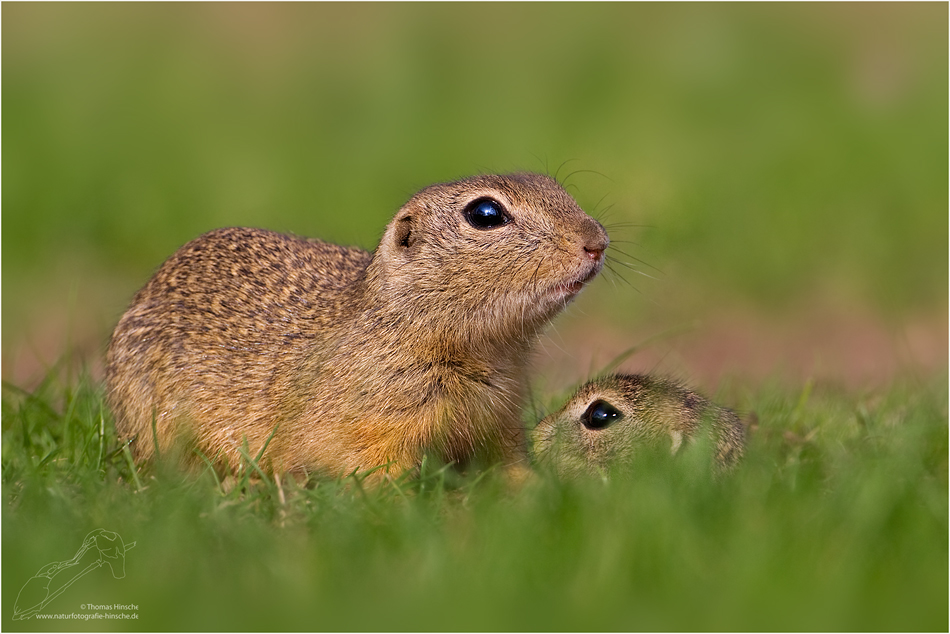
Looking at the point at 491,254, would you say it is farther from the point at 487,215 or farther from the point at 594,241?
the point at 594,241

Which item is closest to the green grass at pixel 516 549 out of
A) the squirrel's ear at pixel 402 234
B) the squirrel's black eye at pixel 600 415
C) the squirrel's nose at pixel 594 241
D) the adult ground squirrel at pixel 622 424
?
the adult ground squirrel at pixel 622 424

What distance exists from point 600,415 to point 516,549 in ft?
4.57

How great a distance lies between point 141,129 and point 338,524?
320 inches

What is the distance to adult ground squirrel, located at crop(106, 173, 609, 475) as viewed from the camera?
4914 millimetres

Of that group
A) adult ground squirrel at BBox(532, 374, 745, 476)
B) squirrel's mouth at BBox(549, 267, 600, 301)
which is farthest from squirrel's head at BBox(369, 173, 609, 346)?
adult ground squirrel at BBox(532, 374, 745, 476)

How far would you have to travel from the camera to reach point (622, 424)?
5.00m

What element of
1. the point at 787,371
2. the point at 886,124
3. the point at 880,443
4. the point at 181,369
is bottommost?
the point at 181,369

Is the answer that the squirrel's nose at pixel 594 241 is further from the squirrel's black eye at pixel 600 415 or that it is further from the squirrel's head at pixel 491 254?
the squirrel's black eye at pixel 600 415

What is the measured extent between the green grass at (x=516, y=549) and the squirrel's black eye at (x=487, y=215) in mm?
1121

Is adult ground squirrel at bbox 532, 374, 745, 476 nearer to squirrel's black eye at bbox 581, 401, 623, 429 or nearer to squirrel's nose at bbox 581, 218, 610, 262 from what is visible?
squirrel's black eye at bbox 581, 401, 623, 429

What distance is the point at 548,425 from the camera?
5.22 m

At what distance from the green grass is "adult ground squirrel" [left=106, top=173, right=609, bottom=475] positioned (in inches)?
13.9

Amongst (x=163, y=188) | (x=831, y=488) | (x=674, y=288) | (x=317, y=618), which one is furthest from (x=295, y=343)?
(x=163, y=188)

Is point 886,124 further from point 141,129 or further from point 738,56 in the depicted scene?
point 141,129
